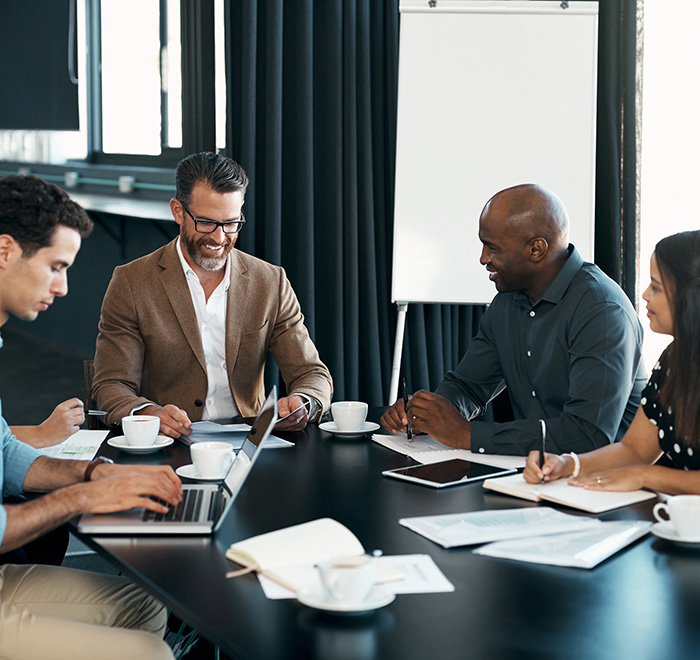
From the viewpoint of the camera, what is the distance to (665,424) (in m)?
1.79

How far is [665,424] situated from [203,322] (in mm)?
1346

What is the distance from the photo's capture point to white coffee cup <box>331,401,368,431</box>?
2.07 m

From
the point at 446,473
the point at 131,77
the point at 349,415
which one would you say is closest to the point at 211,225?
the point at 349,415

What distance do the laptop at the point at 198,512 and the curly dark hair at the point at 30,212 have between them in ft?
1.71

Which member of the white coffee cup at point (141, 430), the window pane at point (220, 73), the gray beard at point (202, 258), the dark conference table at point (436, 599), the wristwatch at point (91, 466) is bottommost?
the dark conference table at point (436, 599)

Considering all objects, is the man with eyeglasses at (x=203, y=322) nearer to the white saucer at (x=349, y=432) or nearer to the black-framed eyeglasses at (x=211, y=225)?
the black-framed eyeglasses at (x=211, y=225)

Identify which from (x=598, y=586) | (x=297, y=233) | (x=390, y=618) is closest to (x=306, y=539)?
(x=390, y=618)

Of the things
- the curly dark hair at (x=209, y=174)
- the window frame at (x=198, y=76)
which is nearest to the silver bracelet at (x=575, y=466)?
the curly dark hair at (x=209, y=174)

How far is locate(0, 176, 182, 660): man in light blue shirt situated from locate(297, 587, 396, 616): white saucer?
403 millimetres

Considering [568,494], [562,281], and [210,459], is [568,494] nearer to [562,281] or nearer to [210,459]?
[210,459]

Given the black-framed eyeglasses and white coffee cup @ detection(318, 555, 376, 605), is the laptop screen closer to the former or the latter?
white coffee cup @ detection(318, 555, 376, 605)

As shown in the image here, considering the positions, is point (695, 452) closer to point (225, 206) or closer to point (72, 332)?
point (225, 206)

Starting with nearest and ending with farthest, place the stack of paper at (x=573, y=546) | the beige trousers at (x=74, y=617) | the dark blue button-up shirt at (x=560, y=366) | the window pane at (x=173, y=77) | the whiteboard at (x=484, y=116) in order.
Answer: the stack of paper at (x=573, y=546)
the beige trousers at (x=74, y=617)
the dark blue button-up shirt at (x=560, y=366)
the whiteboard at (x=484, y=116)
the window pane at (x=173, y=77)

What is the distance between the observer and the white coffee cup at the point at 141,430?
1896 millimetres
